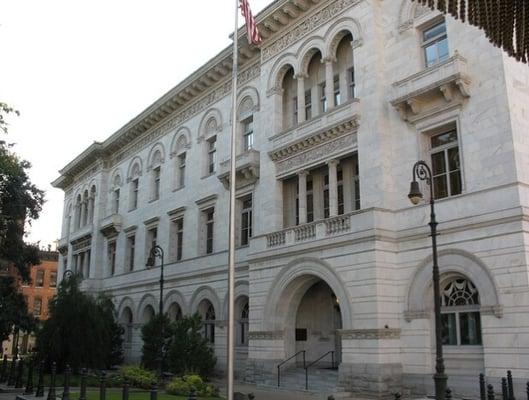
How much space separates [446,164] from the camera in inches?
800

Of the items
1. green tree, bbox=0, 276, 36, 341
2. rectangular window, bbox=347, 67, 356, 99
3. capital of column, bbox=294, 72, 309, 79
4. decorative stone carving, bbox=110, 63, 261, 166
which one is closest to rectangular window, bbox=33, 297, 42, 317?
decorative stone carving, bbox=110, 63, 261, 166

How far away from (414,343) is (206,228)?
646 inches

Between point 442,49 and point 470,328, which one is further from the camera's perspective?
point 442,49

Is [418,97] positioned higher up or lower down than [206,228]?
higher up

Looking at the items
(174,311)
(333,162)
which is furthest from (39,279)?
(333,162)

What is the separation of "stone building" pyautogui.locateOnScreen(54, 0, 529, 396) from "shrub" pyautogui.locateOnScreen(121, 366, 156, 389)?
4481 mm

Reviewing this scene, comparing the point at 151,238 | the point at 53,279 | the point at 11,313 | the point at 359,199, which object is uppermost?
the point at 53,279

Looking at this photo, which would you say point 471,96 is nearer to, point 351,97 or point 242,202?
point 351,97

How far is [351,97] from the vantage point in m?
24.3


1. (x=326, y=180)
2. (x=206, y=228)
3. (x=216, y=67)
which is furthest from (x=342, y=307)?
(x=216, y=67)

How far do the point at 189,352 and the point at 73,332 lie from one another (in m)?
6.88

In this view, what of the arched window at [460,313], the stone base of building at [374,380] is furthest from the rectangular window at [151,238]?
the arched window at [460,313]

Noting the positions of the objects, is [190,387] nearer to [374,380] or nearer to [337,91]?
[374,380]

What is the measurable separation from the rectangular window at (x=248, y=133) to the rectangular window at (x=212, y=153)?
2839 mm
